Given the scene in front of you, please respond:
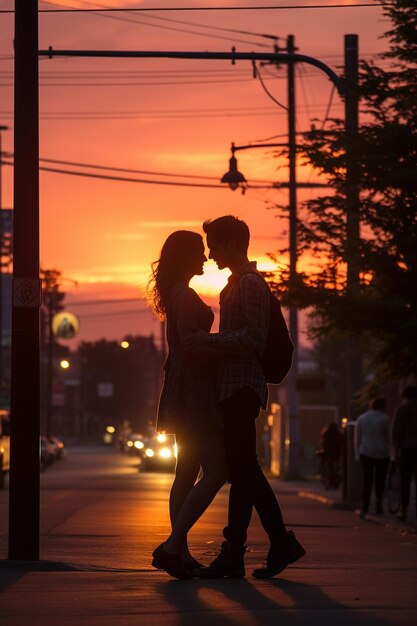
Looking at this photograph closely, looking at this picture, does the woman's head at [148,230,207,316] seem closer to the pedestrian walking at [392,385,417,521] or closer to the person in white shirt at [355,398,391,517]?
the pedestrian walking at [392,385,417,521]

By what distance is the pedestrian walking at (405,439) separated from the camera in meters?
20.2

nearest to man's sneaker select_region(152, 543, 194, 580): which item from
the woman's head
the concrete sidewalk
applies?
the woman's head

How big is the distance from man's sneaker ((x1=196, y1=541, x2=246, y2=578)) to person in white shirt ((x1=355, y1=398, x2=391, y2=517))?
12.6 meters

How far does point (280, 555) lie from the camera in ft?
30.0

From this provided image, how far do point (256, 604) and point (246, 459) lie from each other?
54.9 inches

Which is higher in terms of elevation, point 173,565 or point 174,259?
point 174,259

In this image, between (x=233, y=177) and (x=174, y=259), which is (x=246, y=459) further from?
(x=233, y=177)

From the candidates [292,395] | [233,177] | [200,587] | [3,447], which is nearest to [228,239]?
[200,587]

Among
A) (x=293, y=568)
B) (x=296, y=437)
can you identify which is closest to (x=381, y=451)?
(x=293, y=568)

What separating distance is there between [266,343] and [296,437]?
3500 cm

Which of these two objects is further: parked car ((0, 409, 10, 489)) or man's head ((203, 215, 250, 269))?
parked car ((0, 409, 10, 489))

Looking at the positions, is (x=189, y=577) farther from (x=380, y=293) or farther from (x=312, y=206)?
(x=312, y=206)

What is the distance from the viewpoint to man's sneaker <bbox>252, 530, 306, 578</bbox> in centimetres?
911

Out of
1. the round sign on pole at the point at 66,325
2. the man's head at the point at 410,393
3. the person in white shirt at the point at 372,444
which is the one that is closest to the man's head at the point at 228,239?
the man's head at the point at 410,393
